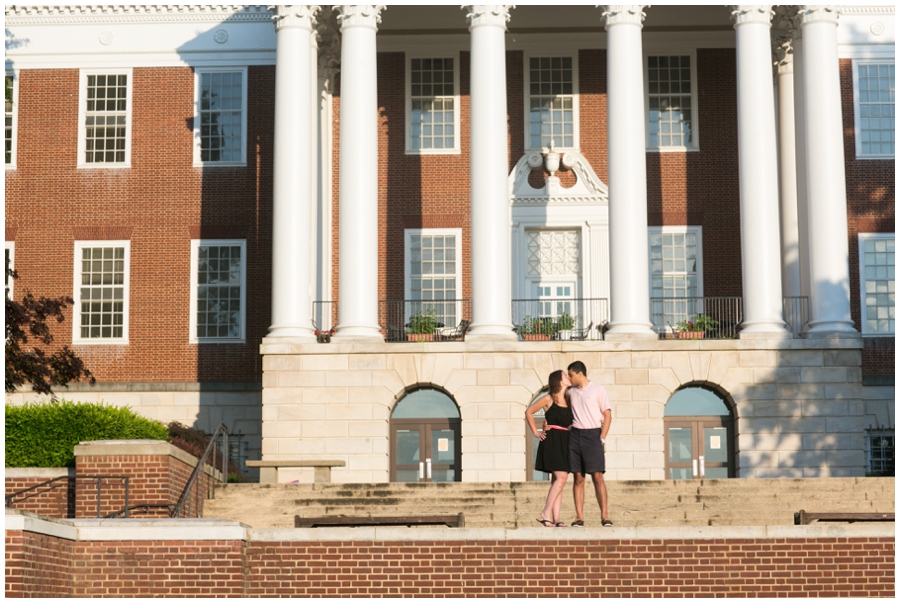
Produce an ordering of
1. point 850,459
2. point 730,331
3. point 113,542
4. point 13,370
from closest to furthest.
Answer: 1. point 113,542
2. point 13,370
3. point 850,459
4. point 730,331

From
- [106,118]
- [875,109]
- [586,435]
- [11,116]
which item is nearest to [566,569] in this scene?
[586,435]

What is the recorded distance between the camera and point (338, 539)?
16.4 m

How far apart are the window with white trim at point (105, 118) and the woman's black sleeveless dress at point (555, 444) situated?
20.3 metres

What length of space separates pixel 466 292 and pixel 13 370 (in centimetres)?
1292

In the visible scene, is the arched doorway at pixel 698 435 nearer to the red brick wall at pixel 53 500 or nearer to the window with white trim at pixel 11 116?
the red brick wall at pixel 53 500

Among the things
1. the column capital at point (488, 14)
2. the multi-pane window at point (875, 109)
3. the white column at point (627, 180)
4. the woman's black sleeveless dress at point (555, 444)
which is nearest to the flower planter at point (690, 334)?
the white column at point (627, 180)

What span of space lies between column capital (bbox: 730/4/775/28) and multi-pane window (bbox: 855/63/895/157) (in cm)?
550

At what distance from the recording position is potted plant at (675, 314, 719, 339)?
2956cm

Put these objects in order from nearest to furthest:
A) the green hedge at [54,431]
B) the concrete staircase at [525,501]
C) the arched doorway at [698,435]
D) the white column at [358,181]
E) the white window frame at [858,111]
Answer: the concrete staircase at [525,501] < the green hedge at [54,431] < the white column at [358,181] < the arched doorway at [698,435] < the white window frame at [858,111]

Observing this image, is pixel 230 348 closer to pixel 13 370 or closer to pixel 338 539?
pixel 13 370

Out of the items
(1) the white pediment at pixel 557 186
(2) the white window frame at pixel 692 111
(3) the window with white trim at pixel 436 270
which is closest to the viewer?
(3) the window with white trim at pixel 436 270

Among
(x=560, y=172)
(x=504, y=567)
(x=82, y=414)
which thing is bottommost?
(x=504, y=567)

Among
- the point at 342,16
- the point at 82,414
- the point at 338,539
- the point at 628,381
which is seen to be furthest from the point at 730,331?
the point at 338,539

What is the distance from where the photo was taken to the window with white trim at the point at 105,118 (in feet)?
114
